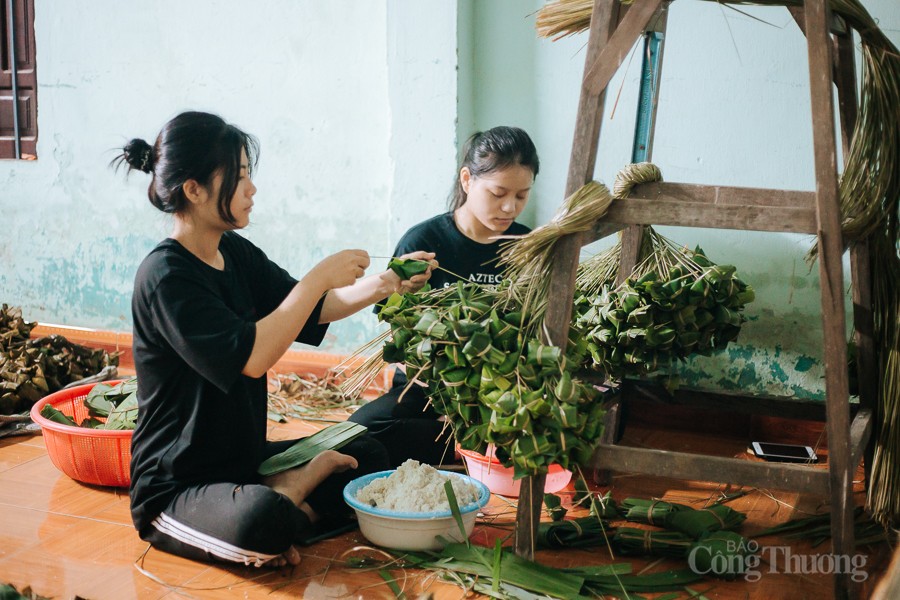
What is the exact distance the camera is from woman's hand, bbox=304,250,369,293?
229 centimetres

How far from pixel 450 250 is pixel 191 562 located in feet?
4.46

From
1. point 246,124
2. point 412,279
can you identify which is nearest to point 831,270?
point 412,279

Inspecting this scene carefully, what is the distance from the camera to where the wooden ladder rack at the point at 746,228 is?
1.95 meters

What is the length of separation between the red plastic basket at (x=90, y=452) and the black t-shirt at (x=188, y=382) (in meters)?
0.45

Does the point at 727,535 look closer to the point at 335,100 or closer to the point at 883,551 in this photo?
the point at 883,551

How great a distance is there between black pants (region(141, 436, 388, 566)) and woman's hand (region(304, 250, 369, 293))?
539 millimetres

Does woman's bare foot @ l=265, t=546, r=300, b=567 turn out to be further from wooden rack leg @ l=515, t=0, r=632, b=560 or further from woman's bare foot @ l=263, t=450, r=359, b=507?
wooden rack leg @ l=515, t=0, r=632, b=560

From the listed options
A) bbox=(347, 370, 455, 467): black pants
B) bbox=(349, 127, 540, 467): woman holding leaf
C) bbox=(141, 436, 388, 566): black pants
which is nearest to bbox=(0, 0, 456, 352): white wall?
bbox=(349, 127, 540, 467): woman holding leaf

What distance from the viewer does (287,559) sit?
7.55ft

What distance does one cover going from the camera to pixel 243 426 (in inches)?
93.1

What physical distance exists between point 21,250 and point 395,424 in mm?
3046

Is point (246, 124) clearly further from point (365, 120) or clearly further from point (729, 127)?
point (729, 127)

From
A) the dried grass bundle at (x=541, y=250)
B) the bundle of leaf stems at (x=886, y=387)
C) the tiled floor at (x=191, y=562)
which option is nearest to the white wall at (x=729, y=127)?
the tiled floor at (x=191, y=562)

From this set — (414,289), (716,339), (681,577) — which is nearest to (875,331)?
(716,339)
